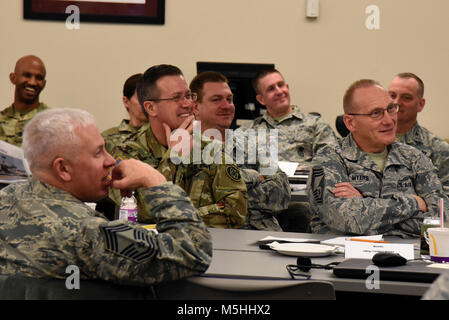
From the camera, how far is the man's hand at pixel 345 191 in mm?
2562

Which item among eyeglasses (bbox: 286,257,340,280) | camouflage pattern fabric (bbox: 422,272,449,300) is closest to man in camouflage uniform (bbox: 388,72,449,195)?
eyeglasses (bbox: 286,257,340,280)

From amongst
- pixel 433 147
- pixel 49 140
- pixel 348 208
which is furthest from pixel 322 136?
pixel 49 140

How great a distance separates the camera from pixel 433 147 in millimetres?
3836

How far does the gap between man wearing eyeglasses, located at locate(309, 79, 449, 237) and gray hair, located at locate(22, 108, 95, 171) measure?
1.28 meters

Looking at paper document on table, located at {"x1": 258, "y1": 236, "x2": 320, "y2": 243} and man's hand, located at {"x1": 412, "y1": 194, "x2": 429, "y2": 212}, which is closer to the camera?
paper document on table, located at {"x1": 258, "y1": 236, "x2": 320, "y2": 243}

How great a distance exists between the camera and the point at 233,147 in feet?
11.0

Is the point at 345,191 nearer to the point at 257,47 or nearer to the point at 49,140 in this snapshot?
the point at 49,140

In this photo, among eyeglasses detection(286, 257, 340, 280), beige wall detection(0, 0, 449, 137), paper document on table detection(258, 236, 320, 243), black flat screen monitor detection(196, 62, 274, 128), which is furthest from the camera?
beige wall detection(0, 0, 449, 137)

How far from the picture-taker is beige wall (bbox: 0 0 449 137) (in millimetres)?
5473

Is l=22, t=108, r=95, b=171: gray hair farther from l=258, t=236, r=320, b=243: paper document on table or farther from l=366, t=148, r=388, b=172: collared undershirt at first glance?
l=366, t=148, r=388, b=172: collared undershirt

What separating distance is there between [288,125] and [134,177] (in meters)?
3.25

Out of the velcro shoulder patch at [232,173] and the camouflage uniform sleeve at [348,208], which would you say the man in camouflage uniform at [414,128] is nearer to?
the camouflage uniform sleeve at [348,208]

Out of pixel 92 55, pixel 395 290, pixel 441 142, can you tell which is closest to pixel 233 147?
pixel 441 142
